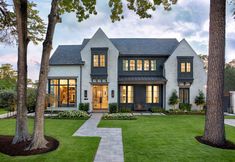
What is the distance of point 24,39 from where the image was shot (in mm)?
8227

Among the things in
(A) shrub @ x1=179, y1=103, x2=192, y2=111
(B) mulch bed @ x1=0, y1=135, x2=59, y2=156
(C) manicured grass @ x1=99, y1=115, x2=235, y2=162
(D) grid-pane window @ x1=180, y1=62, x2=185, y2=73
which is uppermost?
(D) grid-pane window @ x1=180, y1=62, x2=185, y2=73

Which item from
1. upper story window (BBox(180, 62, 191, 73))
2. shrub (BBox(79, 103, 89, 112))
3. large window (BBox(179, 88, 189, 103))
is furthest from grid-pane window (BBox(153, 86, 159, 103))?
shrub (BBox(79, 103, 89, 112))

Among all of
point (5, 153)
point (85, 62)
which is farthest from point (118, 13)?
point (85, 62)

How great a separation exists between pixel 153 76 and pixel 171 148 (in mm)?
14376

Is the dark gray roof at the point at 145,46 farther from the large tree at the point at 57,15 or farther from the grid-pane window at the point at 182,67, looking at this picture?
the large tree at the point at 57,15

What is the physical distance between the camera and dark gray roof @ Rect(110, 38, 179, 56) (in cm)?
2177

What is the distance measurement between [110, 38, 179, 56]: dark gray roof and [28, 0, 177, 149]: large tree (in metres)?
11.4

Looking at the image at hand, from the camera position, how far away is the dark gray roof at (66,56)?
2055cm

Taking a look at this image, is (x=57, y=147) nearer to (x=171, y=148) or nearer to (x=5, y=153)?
(x=5, y=153)

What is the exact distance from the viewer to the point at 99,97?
20734 mm

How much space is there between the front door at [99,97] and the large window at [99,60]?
7.76 feet

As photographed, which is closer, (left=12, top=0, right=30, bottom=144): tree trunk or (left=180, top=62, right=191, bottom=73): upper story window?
(left=12, top=0, right=30, bottom=144): tree trunk

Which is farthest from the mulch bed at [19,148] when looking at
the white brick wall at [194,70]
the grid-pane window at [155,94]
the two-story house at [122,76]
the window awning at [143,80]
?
the white brick wall at [194,70]

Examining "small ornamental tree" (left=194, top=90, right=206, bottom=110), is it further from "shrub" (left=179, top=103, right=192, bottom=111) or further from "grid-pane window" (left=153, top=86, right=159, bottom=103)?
"grid-pane window" (left=153, top=86, right=159, bottom=103)
